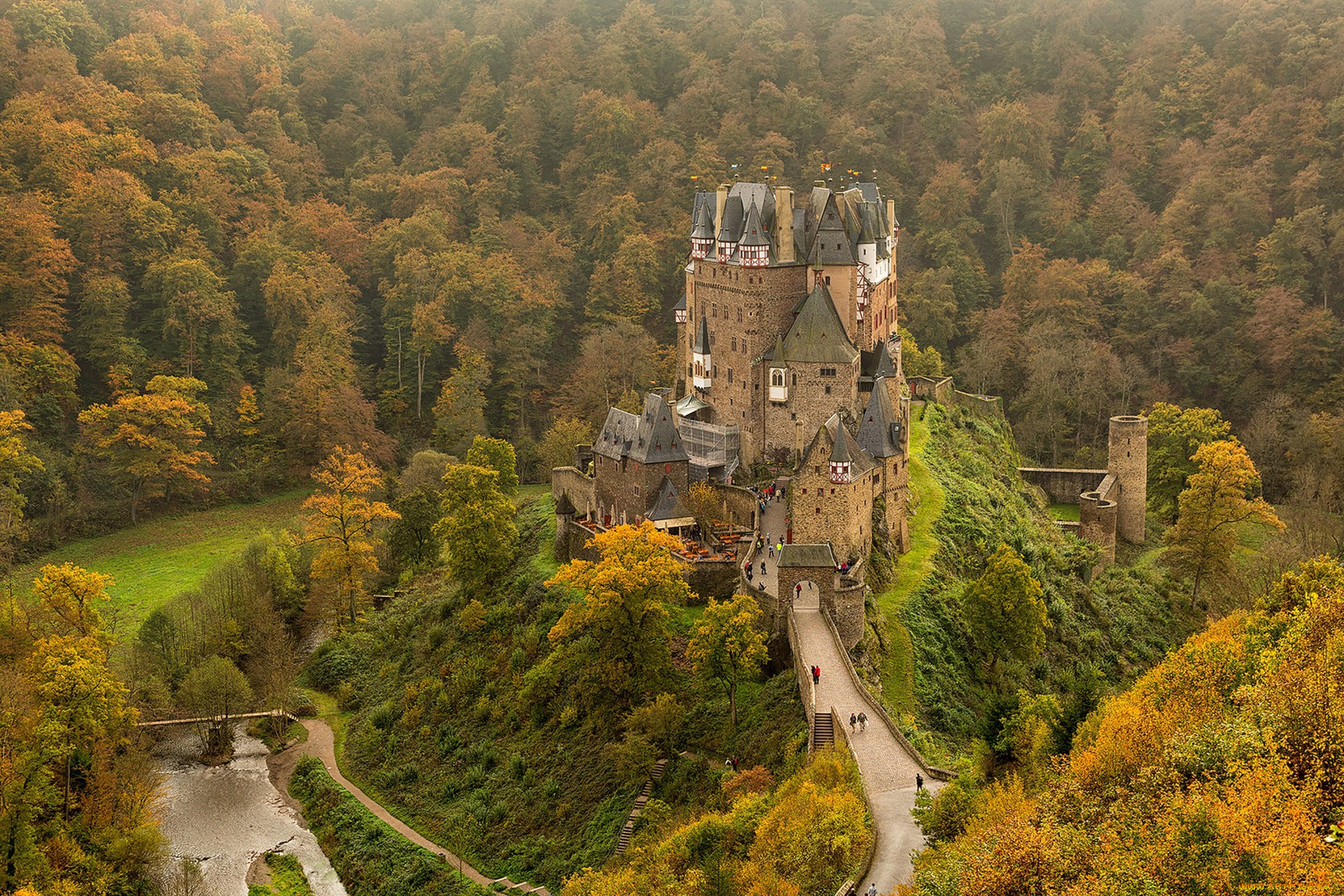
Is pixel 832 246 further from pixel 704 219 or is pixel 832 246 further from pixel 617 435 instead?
pixel 617 435

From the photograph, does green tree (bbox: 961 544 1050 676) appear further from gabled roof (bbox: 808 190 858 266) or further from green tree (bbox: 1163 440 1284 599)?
green tree (bbox: 1163 440 1284 599)

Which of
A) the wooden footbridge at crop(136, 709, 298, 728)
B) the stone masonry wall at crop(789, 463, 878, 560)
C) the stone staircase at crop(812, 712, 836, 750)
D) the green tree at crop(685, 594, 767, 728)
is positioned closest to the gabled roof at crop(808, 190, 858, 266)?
the stone masonry wall at crop(789, 463, 878, 560)

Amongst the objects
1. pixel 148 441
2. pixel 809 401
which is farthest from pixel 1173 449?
pixel 148 441

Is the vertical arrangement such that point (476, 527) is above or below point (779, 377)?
below

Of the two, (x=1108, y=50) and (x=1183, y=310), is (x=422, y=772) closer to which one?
(x=1183, y=310)

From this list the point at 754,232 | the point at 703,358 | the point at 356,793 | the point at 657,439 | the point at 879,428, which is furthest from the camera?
the point at 703,358
